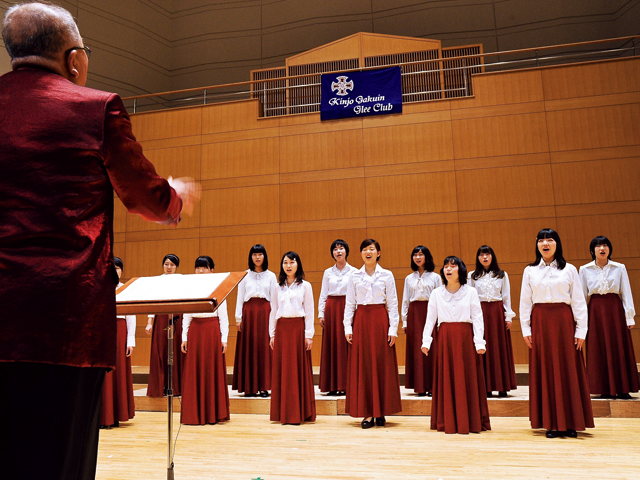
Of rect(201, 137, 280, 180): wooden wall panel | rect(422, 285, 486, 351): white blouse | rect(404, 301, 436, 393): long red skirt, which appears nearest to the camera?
rect(422, 285, 486, 351): white blouse

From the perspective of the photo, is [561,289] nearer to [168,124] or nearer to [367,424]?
[367,424]

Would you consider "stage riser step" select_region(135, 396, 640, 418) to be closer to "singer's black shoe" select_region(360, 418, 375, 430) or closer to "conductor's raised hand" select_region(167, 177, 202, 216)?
"singer's black shoe" select_region(360, 418, 375, 430)

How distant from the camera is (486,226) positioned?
7.63m

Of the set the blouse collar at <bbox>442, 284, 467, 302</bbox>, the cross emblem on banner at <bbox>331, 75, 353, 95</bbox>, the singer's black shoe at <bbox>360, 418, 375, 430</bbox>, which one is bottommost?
the singer's black shoe at <bbox>360, 418, 375, 430</bbox>

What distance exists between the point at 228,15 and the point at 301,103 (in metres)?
3.92

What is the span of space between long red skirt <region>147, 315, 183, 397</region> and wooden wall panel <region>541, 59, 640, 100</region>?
20.0 feet

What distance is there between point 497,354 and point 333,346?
1727 mm

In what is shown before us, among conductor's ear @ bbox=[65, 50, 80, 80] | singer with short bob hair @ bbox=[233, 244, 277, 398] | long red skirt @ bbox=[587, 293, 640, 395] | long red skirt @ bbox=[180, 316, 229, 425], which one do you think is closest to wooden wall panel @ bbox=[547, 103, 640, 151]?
long red skirt @ bbox=[587, 293, 640, 395]

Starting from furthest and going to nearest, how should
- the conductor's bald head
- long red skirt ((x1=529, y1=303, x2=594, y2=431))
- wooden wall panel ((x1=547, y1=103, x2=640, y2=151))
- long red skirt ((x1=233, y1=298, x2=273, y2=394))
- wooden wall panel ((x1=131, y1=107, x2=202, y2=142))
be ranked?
wooden wall panel ((x1=131, y1=107, x2=202, y2=142)) < wooden wall panel ((x1=547, y1=103, x2=640, y2=151)) < long red skirt ((x1=233, y1=298, x2=273, y2=394)) < long red skirt ((x1=529, y1=303, x2=594, y2=431)) < the conductor's bald head

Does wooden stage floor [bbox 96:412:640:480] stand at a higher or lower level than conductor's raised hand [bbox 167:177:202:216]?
lower

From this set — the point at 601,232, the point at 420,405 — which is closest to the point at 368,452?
the point at 420,405

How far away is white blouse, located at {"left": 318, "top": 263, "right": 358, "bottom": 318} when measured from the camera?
5.91m

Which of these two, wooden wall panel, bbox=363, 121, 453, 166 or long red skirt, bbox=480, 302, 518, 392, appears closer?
long red skirt, bbox=480, 302, 518, 392

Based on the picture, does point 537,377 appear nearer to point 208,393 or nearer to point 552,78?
point 208,393
